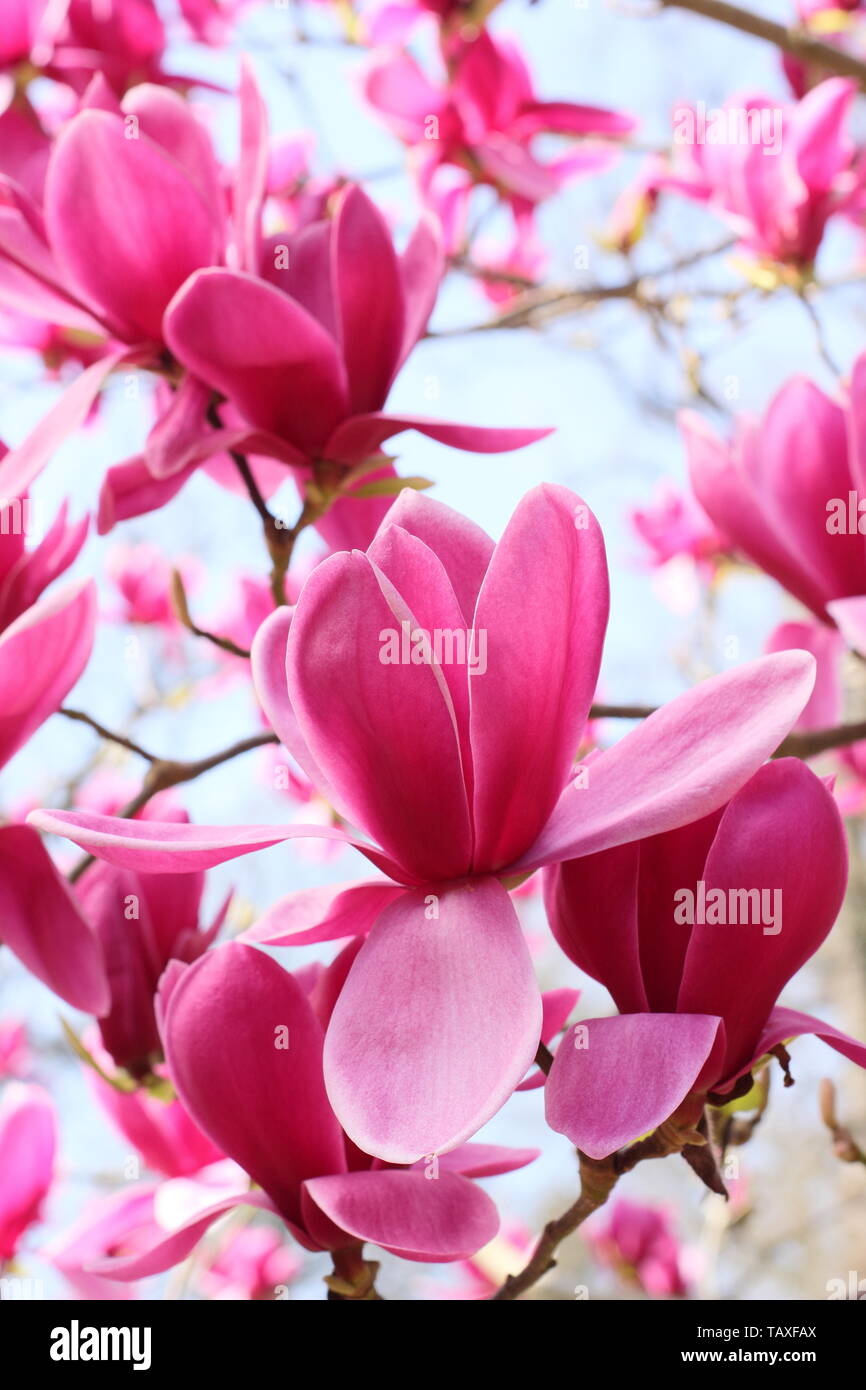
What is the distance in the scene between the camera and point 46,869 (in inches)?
18.5

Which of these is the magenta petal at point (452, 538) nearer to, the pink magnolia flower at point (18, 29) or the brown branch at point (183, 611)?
the brown branch at point (183, 611)

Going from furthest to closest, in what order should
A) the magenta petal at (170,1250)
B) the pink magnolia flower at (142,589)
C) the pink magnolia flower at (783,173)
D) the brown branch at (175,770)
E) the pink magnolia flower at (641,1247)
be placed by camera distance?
the pink magnolia flower at (142,589), the pink magnolia flower at (641,1247), the pink magnolia flower at (783,173), the brown branch at (175,770), the magenta petal at (170,1250)

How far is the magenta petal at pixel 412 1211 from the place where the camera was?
35cm

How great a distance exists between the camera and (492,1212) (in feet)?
1.23

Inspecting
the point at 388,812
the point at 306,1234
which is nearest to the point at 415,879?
the point at 388,812

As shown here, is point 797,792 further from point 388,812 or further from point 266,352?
point 266,352

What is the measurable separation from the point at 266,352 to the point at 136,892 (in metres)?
0.26

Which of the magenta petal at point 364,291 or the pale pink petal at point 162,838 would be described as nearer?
the pale pink petal at point 162,838

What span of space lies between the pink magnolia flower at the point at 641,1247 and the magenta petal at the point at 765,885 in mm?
1385

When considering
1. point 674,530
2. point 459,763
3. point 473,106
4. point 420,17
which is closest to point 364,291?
point 459,763

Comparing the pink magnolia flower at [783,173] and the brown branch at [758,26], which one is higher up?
the brown branch at [758,26]

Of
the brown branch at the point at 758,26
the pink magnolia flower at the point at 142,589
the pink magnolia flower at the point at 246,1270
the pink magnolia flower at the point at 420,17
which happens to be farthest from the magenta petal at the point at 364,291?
the pink magnolia flower at the point at 142,589

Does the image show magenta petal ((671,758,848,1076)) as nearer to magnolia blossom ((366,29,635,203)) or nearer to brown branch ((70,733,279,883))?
brown branch ((70,733,279,883))

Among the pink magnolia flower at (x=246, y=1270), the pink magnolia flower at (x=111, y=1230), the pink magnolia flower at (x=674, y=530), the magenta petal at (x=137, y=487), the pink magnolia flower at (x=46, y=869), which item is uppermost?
the magenta petal at (x=137, y=487)
